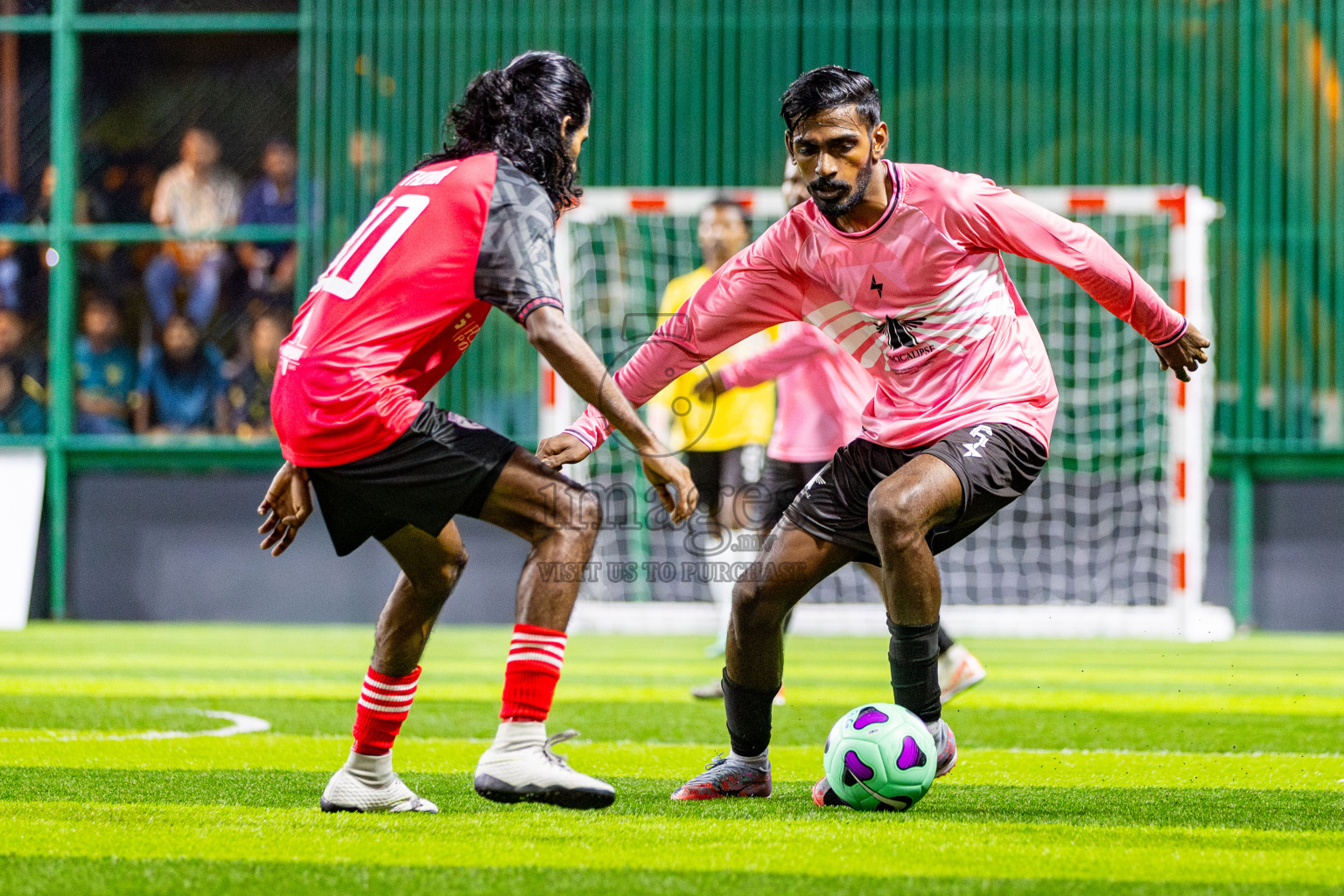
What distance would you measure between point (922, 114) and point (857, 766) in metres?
10.3

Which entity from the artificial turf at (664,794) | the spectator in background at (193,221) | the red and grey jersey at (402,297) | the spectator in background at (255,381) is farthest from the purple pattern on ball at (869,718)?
the spectator in background at (193,221)

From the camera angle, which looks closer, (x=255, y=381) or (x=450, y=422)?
(x=450, y=422)

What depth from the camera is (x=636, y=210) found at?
37.8ft

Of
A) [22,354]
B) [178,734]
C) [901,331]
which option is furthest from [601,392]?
[22,354]

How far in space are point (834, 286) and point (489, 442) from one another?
1284mm

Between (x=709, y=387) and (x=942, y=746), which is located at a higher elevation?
(x=709, y=387)

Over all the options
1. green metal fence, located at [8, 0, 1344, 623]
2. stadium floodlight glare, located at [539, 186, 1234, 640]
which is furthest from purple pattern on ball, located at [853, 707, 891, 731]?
green metal fence, located at [8, 0, 1344, 623]

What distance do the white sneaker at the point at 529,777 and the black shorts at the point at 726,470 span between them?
15.1 ft

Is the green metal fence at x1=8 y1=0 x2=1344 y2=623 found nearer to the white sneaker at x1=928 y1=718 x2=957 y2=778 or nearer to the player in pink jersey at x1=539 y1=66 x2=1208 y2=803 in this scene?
→ the player in pink jersey at x1=539 y1=66 x2=1208 y2=803

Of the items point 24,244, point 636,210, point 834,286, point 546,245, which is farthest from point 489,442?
point 24,244

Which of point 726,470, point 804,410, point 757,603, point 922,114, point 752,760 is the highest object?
point 922,114

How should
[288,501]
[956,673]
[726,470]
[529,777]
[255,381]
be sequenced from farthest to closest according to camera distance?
[255,381], [726,470], [956,673], [288,501], [529,777]

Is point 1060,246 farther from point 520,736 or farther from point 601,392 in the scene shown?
point 520,736

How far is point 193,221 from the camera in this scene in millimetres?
13992
